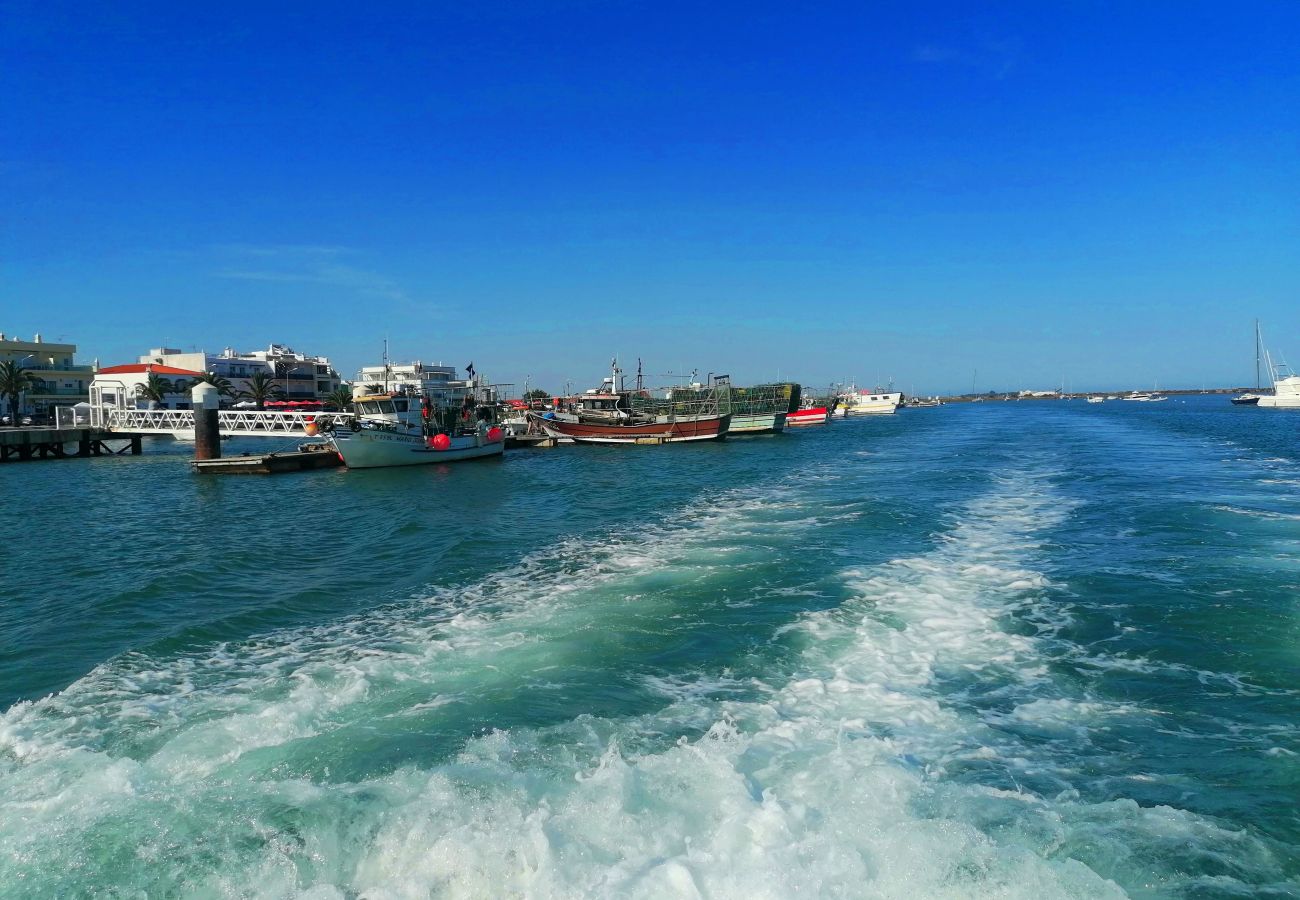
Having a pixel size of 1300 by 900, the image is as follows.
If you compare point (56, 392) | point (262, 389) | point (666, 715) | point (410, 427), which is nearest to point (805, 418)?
point (410, 427)

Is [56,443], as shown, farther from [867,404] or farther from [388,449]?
[867,404]

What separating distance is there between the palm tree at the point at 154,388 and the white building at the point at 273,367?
13.3m

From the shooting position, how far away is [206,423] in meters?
39.7

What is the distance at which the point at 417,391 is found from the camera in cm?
4338

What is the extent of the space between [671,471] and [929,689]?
29.6 meters

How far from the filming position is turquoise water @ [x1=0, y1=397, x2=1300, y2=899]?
527 centimetres

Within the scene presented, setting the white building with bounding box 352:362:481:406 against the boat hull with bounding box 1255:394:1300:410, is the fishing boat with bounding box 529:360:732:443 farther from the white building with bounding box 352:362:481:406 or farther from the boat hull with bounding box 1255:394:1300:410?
the boat hull with bounding box 1255:394:1300:410

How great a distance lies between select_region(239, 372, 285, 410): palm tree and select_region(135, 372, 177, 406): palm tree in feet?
32.9

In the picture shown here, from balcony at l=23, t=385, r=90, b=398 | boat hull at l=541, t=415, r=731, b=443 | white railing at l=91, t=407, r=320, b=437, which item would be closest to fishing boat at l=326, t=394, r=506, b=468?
white railing at l=91, t=407, r=320, b=437

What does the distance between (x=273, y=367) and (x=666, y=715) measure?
109 m

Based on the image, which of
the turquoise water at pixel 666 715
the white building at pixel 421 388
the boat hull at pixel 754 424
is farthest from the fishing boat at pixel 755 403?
the turquoise water at pixel 666 715

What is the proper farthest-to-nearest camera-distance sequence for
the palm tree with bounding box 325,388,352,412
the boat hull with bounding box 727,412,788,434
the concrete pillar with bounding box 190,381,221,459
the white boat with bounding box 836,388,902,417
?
the white boat with bounding box 836,388,902,417 < the palm tree with bounding box 325,388,352,412 < the boat hull with bounding box 727,412,788,434 < the concrete pillar with bounding box 190,381,221,459

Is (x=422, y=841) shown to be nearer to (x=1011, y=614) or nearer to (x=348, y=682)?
(x=348, y=682)

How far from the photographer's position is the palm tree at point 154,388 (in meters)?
79.3
